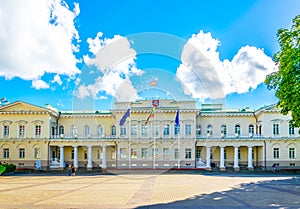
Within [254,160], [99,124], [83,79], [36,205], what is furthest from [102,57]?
[254,160]

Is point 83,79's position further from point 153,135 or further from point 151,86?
point 153,135

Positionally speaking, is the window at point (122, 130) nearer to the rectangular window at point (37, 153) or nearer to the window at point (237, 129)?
the rectangular window at point (37, 153)

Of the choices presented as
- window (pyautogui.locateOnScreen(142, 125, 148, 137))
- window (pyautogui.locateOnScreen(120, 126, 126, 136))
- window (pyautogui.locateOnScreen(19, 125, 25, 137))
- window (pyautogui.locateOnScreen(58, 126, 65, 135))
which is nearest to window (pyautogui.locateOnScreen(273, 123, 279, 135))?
window (pyautogui.locateOnScreen(142, 125, 148, 137))

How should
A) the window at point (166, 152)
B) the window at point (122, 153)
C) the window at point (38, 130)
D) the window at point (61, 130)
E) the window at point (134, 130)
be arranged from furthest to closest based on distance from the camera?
the window at point (61, 130) < the window at point (38, 130) < the window at point (134, 130) < the window at point (122, 153) < the window at point (166, 152)

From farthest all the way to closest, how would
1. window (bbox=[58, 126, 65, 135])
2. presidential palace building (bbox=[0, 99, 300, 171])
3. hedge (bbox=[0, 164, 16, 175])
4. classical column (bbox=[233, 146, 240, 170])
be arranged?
window (bbox=[58, 126, 65, 135]), presidential palace building (bbox=[0, 99, 300, 171]), classical column (bbox=[233, 146, 240, 170]), hedge (bbox=[0, 164, 16, 175])

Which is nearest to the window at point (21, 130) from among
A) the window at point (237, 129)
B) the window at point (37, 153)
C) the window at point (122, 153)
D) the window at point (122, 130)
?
the window at point (37, 153)

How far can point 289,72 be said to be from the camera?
24547mm

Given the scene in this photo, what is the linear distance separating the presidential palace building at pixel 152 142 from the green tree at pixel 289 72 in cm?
2574

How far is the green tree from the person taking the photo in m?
23.9

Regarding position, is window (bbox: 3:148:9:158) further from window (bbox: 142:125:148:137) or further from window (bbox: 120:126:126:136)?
window (bbox: 142:125:148:137)

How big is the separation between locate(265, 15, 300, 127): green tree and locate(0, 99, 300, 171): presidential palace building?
25.7 m

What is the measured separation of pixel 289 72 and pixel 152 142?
31.0m

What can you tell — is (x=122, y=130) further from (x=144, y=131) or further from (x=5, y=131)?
(x=5, y=131)

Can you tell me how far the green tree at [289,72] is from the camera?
78.5 ft
